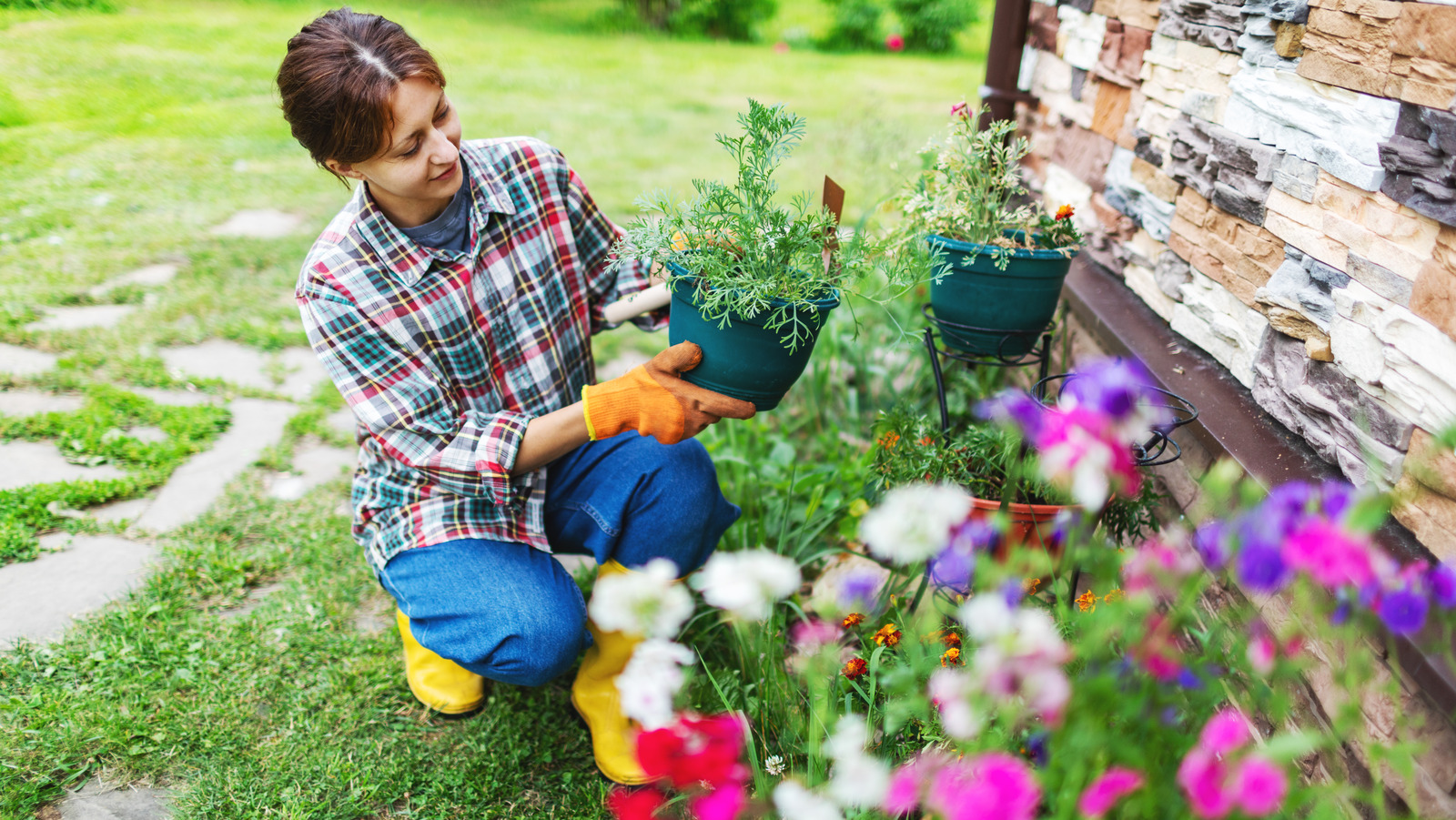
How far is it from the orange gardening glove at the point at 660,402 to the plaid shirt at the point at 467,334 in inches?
6.6

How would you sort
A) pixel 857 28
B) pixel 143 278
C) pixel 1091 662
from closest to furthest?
1. pixel 1091 662
2. pixel 143 278
3. pixel 857 28

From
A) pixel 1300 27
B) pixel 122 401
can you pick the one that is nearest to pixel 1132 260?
pixel 1300 27

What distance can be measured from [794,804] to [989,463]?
1110 millimetres

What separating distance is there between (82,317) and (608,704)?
101 inches

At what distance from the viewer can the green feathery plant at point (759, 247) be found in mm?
1381

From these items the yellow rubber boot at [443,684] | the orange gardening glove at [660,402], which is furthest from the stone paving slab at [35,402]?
the orange gardening glove at [660,402]

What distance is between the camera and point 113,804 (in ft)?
5.01

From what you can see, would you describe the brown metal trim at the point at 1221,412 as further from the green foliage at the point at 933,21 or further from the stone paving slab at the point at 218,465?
the green foliage at the point at 933,21

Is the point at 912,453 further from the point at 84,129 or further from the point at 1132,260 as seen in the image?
the point at 84,129

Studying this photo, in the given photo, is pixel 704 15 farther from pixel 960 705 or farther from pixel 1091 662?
pixel 960 705

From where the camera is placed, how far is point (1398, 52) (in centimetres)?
124

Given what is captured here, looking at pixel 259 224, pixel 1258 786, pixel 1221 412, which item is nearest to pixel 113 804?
pixel 1258 786

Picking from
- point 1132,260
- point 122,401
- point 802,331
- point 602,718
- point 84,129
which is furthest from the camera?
point 84,129

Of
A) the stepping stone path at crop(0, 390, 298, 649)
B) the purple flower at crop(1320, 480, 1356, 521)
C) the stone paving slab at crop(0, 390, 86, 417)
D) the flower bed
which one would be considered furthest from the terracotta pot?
the stone paving slab at crop(0, 390, 86, 417)
